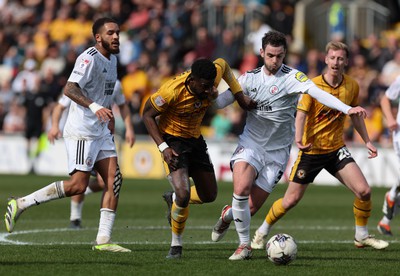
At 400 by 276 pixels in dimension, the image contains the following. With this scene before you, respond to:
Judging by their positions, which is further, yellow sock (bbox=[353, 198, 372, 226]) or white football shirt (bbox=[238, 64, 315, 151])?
yellow sock (bbox=[353, 198, 372, 226])

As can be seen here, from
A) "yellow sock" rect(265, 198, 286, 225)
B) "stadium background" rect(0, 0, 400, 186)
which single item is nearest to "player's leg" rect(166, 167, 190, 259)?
"yellow sock" rect(265, 198, 286, 225)

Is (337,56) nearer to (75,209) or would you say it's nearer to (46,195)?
(46,195)

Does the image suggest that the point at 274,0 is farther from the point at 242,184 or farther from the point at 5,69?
the point at 242,184

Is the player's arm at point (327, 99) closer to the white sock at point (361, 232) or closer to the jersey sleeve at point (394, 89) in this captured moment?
the white sock at point (361, 232)

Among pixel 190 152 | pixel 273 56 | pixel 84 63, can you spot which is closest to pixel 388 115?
pixel 273 56

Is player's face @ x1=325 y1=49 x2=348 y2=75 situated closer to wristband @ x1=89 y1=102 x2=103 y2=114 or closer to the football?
the football

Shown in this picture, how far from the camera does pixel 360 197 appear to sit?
12.2 meters

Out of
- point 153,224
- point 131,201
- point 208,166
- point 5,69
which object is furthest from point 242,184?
point 5,69

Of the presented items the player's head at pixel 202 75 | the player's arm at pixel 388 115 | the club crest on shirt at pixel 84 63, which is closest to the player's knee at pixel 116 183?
the club crest on shirt at pixel 84 63

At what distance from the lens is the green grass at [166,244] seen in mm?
10047

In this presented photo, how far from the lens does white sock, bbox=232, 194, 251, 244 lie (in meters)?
11.1

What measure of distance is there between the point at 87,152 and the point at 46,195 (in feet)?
2.23

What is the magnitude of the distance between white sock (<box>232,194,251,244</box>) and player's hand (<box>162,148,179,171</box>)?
766 millimetres

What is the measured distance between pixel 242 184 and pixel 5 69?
23028 millimetres
